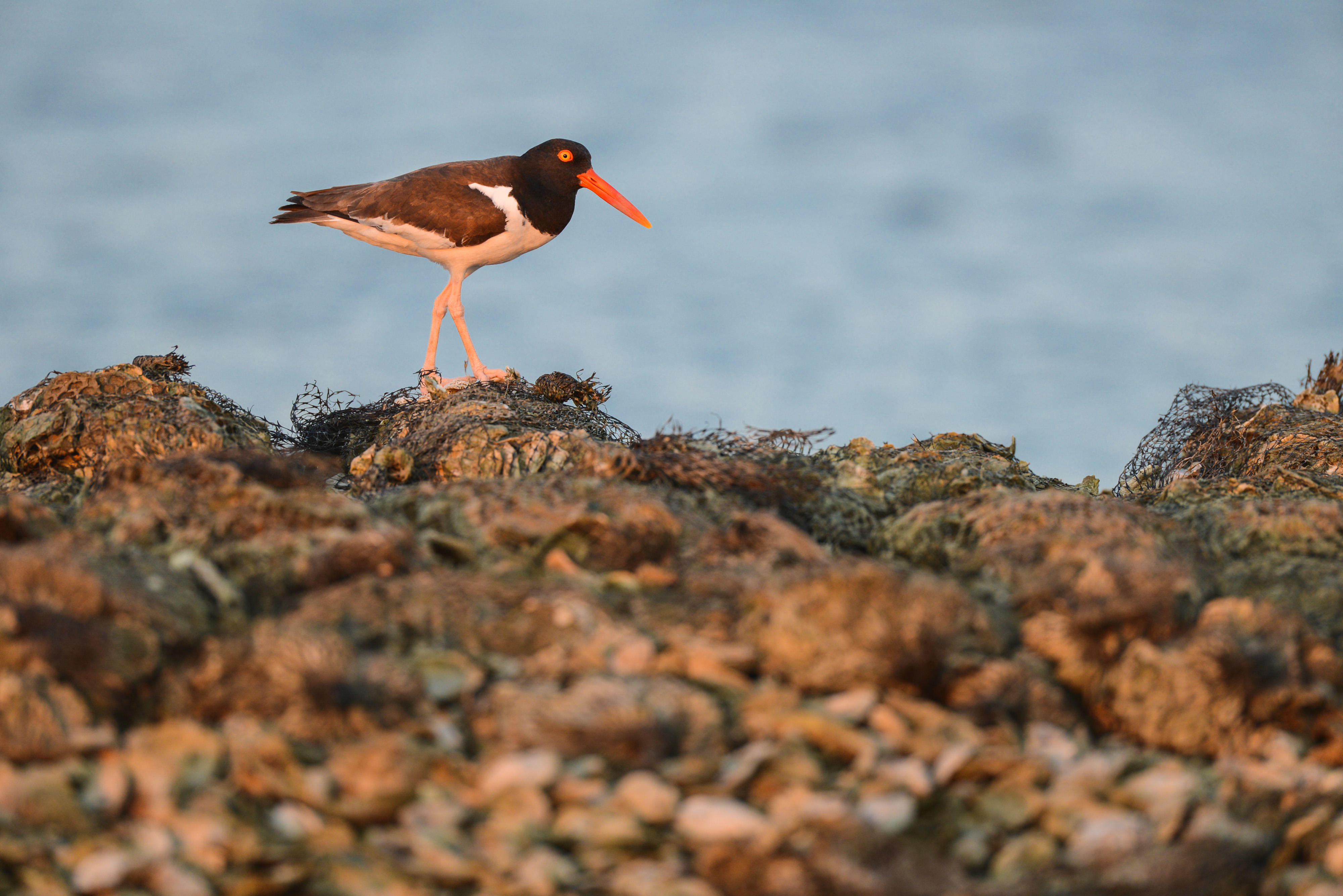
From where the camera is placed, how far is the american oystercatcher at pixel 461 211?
1349cm

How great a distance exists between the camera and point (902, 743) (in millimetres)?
4309

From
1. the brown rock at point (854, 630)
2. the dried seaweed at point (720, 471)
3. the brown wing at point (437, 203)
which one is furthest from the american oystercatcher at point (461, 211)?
the brown rock at point (854, 630)

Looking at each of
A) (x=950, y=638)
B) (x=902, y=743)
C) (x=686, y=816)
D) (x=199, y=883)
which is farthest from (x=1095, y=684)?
(x=199, y=883)

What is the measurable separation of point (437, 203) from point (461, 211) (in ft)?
0.94

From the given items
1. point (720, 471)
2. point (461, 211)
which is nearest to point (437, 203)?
point (461, 211)

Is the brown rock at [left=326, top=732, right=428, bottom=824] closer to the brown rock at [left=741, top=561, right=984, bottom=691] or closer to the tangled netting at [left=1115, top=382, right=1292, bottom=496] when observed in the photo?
the brown rock at [left=741, top=561, right=984, bottom=691]

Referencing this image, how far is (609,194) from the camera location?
587 inches

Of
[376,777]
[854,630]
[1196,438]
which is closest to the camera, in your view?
[376,777]

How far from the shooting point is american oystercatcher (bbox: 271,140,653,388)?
44.3 ft

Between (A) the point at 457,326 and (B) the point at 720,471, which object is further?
(A) the point at 457,326

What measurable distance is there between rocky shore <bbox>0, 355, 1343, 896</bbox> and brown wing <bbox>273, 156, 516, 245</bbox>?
703 cm

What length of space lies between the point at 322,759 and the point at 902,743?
210cm

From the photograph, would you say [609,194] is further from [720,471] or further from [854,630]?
[854,630]

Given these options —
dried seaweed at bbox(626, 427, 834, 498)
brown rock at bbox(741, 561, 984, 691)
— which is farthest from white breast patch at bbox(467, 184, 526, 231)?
brown rock at bbox(741, 561, 984, 691)
